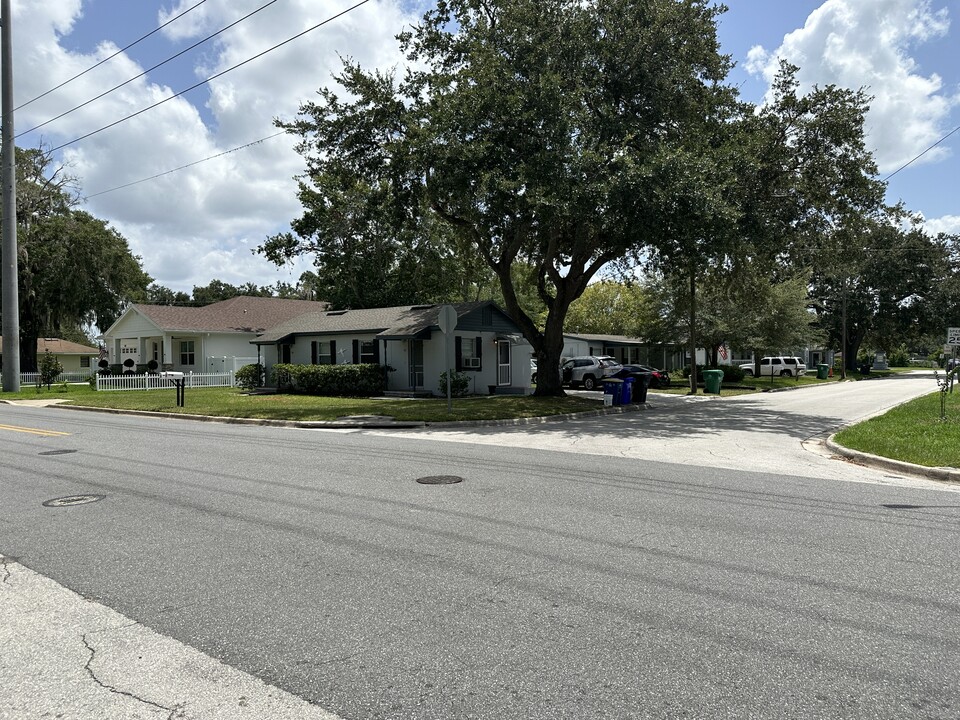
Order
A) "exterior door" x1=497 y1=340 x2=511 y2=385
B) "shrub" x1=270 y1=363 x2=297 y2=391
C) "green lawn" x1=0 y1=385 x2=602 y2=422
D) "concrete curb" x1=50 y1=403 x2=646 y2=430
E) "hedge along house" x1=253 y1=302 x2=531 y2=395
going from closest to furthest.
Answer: "concrete curb" x1=50 y1=403 x2=646 y2=430
"green lawn" x1=0 y1=385 x2=602 y2=422
"hedge along house" x1=253 y1=302 x2=531 y2=395
"exterior door" x1=497 y1=340 x2=511 y2=385
"shrub" x1=270 y1=363 x2=297 y2=391

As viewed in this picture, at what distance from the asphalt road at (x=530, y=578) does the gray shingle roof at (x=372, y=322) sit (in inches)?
708

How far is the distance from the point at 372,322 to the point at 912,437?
72.9ft

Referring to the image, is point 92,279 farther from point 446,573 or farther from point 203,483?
point 446,573

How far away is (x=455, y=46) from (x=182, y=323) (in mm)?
23658

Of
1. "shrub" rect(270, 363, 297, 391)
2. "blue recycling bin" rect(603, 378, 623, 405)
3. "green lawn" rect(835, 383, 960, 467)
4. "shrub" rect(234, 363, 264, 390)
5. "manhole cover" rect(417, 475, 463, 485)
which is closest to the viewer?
"manhole cover" rect(417, 475, 463, 485)

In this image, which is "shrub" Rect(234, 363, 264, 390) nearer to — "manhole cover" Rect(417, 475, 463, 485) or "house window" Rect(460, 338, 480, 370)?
"house window" Rect(460, 338, 480, 370)

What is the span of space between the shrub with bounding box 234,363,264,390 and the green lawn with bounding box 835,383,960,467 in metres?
26.3

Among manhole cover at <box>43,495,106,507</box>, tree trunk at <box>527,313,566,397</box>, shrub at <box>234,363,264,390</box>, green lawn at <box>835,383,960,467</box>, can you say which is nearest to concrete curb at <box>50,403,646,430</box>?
tree trunk at <box>527,313,566,397</box>

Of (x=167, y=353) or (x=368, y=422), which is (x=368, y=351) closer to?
(x=368, y=422)

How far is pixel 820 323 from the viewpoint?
206 ft

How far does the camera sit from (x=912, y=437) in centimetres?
1294

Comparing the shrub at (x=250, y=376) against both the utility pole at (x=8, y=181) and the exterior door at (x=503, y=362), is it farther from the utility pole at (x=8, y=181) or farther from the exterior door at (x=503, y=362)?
the exterior door at (x=503, y=362)

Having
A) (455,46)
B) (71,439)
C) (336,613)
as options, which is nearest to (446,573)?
(336,613)

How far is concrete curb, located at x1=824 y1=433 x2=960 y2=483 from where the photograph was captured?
964 centimetres
